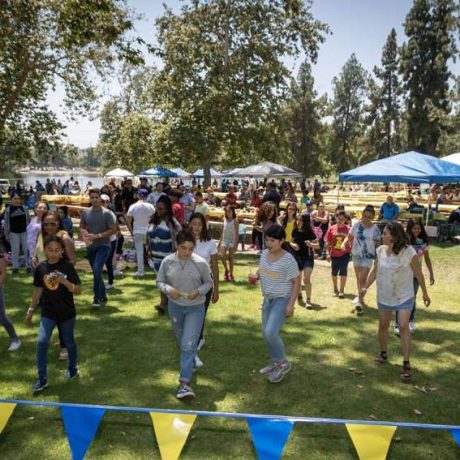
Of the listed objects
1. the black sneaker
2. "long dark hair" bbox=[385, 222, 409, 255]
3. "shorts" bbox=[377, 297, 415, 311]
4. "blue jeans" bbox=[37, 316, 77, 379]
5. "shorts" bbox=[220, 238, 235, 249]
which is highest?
"long dark hair" bbox=[385, 222, 409, 255]

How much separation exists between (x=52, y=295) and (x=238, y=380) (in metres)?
2.17

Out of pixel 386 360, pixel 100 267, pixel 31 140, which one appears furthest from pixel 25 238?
pixel 31 140

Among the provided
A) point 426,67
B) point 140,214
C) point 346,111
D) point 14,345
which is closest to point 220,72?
point 140,214

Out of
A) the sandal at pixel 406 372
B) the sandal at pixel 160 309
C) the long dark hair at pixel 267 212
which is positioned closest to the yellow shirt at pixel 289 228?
the long dark hair at pixel 267 212

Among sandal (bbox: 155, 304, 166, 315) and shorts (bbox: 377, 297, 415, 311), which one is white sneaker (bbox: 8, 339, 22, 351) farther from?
shorts (bbox: 377, 297, 415, 311)

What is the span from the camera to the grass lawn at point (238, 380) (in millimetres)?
3782

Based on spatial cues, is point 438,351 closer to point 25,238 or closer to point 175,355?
point 175,355

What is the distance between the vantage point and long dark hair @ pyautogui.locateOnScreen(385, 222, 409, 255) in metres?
4.92

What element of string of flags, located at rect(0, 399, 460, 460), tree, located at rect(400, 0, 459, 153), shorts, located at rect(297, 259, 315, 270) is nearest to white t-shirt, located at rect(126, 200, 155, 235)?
shorts, located at rect(297, 259, 315, 270)

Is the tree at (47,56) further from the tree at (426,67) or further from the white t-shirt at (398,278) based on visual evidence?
the tree at (426,67)

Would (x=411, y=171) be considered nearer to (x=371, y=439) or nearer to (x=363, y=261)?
(x=363, y=261)

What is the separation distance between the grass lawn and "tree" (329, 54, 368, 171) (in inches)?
2282

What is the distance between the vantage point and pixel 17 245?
9.80 meters

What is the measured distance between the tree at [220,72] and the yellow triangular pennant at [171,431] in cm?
1849
